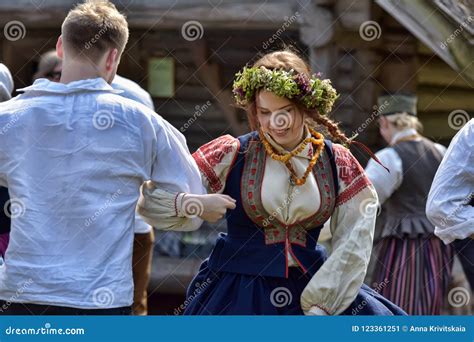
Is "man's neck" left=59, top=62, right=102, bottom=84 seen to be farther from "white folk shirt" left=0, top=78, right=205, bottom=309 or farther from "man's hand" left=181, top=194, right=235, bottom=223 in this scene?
"man's hand" left=181, top=194, right=235, bottom=223

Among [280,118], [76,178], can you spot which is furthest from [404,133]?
[76,178]

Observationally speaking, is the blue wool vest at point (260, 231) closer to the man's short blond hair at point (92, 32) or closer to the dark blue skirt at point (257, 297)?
the dark blue skirt at point (257, 297)

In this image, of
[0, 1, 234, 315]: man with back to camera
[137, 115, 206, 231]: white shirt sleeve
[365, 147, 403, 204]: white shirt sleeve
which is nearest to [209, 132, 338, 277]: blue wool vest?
[137, 115, 206, 231]: white shirt sleeve

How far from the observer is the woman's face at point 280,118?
15.1 ft

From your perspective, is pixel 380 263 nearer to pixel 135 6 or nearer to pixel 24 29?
pixel 135 6

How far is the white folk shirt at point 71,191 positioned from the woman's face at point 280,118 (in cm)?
58

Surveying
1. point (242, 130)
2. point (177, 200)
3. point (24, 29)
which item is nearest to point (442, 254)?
point (242, 130)

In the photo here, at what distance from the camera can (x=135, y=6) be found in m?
9.31

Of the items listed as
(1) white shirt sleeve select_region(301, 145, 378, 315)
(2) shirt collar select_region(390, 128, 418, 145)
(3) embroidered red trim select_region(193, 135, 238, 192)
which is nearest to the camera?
(1) white shirt sleeve select_region(301, 145, 378, 315)

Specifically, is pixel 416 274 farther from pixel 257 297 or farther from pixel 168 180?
pixel 168 180

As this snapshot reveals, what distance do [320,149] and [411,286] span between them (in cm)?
284

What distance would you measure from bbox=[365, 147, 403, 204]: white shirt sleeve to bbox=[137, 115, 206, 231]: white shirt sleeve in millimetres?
3058

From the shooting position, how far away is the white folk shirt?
409 cm

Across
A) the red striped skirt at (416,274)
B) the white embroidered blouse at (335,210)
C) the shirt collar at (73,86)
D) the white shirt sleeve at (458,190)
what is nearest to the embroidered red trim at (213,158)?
the white embroidered blouse at (335,210)
